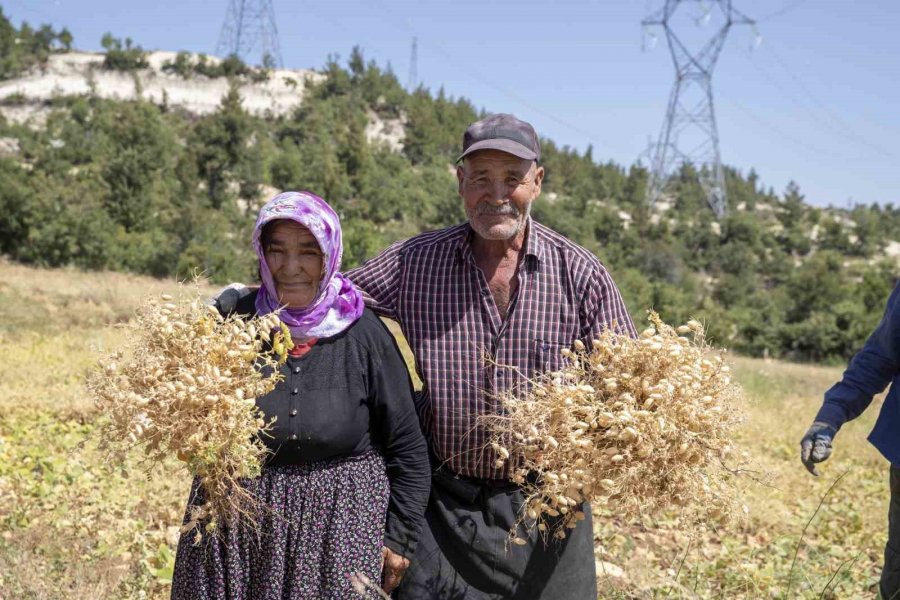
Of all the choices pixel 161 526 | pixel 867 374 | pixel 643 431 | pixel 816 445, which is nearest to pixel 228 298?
pixel 643 431

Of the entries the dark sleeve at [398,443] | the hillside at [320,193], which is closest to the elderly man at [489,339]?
the dark sleeve at [398,443]

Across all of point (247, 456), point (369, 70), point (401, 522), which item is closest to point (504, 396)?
point (401, 522)

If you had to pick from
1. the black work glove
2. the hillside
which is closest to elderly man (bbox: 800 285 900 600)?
the black work glove

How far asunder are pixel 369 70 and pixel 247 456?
190ft

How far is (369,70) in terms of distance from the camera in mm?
56719

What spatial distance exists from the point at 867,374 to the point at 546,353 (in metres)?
1.06

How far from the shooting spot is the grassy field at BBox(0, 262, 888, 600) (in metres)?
3.29

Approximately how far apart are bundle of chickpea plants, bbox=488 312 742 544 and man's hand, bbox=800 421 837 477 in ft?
1.80

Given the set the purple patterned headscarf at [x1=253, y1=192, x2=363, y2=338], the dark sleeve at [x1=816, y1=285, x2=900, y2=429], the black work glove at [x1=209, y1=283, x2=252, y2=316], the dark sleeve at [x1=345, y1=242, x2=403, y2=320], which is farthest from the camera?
the dark sleeve at [x1=345, y1=242, x2=403, y2=320]

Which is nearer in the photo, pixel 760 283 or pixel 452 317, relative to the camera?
pixel 452 317

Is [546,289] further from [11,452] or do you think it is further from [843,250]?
[843,250]

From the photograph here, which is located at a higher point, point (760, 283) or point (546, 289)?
point (546, 289)

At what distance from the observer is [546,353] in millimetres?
2275

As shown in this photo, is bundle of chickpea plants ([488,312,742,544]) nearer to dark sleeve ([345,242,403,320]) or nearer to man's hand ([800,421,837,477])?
man's hand ([800,421,837,477])
